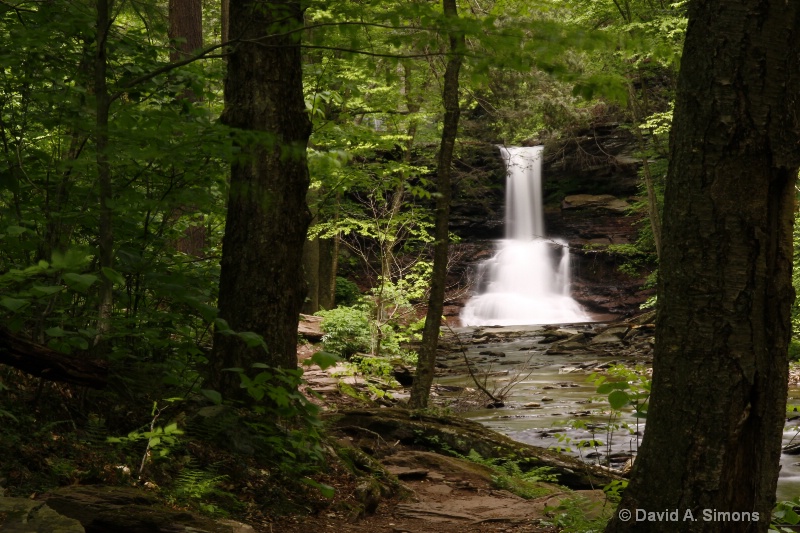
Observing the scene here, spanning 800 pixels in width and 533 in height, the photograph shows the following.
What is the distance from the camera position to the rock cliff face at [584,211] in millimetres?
29594

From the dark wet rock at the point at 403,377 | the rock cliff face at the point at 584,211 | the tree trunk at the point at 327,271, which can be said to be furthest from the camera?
the rock cliff face at the point at 584,211

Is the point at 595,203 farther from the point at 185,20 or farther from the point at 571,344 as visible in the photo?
the point at 185,20

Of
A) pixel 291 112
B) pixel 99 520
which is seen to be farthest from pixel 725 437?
pixel 291 112

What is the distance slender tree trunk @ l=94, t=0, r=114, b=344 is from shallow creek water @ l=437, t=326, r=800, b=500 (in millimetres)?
2979

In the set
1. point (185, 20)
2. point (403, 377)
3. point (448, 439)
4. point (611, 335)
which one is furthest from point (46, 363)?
point (611, 335)

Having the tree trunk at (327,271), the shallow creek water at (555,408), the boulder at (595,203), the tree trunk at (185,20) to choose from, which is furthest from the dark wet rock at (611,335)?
the tree trunk at (185,20)

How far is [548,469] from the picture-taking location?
707 cm

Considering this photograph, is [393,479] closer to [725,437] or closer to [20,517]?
[725,437]

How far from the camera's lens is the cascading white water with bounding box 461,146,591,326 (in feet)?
89.8

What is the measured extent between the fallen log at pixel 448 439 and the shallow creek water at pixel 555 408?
0.28m

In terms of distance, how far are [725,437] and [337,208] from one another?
12518 millimetres

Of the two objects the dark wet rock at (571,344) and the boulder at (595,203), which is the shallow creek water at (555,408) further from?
the boulder at (595,203)

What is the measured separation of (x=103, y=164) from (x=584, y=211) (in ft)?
101

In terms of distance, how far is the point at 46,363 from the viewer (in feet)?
→ 9.16
